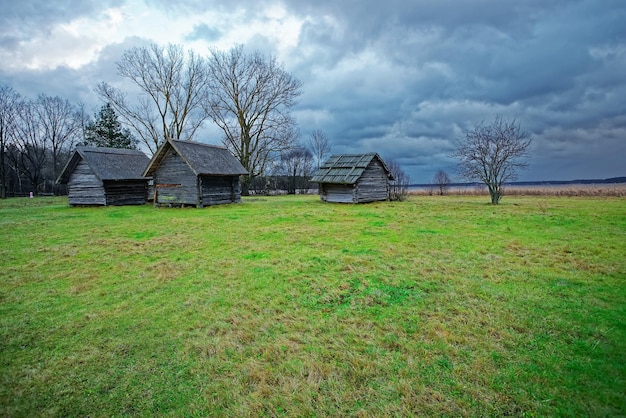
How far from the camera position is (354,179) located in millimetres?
25828

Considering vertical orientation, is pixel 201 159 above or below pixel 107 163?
above

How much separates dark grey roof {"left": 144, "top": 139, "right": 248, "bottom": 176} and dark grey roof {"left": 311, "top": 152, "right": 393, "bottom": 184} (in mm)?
7764

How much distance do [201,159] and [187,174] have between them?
1.77m

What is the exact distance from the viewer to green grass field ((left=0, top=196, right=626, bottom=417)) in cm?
327

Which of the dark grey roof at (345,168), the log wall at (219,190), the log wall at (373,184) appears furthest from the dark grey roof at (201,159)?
the log wall at (373,184)

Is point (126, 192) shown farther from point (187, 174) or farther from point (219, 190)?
point (219, 190)

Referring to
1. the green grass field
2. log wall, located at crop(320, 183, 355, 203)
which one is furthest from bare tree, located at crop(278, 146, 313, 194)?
the green grass field

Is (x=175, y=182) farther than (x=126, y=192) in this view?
No

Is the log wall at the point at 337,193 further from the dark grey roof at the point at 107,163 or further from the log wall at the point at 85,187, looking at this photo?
the log wall at the point at 85,187

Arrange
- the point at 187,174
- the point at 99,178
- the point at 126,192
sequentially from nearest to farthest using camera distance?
the point at 187,174, the point at 99,178, the point at 126,192

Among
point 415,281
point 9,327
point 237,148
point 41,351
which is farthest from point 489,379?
point 237,148

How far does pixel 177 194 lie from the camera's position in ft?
80.2

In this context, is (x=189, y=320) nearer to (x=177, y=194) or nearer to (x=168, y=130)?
(x=177, y=194)

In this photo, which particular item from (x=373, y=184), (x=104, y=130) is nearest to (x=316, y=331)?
(x=373, y=184)
